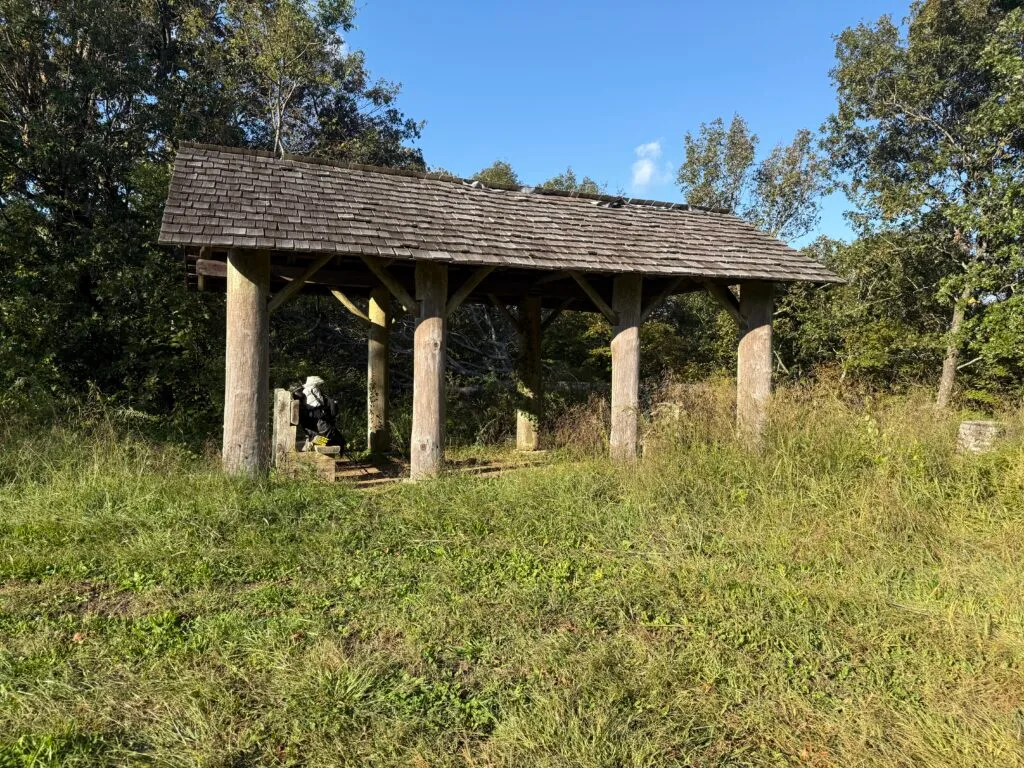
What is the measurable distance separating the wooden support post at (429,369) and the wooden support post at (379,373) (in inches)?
92.0

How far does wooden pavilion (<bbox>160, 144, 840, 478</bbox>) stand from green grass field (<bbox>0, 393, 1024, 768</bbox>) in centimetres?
104

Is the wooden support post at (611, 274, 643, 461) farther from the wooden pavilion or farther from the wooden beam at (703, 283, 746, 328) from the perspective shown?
the wooden beam at (703, 283, 746, 328)

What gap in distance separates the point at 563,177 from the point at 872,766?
28085mm

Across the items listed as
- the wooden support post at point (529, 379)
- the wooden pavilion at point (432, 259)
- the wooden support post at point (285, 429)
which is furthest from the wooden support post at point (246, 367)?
the wooden support post at point (529, 379)

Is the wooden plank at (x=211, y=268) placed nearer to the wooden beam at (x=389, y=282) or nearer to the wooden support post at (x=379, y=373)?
the wooden beam at (x=389, y=282)

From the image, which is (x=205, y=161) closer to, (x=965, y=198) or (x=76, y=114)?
(x=76, y=114)

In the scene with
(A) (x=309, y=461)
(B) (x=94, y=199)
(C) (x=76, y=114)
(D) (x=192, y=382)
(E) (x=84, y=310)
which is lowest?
(A) (x=309, y=461)

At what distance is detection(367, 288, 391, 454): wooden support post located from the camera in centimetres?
887

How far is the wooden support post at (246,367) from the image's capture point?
19.0 feet

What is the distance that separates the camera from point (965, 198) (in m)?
11.9

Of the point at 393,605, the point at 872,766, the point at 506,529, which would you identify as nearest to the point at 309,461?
the point at 506,529

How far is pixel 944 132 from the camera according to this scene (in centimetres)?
1290

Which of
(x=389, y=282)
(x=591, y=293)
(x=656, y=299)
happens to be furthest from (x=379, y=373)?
(x=656, y=299)

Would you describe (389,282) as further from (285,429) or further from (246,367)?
(285,429)
